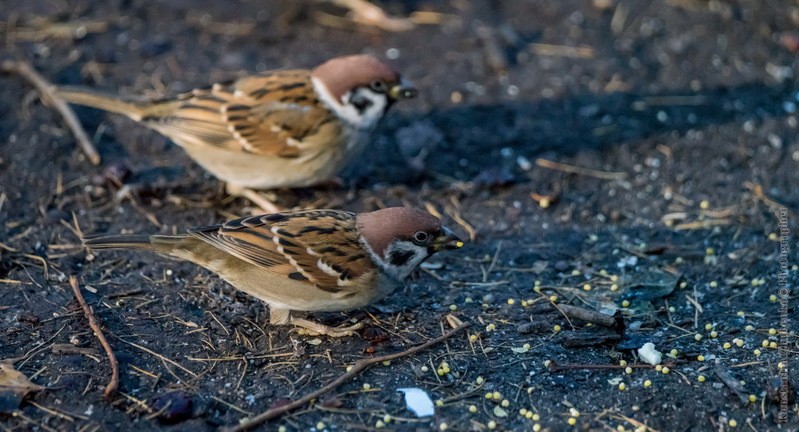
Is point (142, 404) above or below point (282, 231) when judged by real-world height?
below

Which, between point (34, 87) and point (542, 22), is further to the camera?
point (542, 22)

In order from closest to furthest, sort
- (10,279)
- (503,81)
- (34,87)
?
1. (10,279)
2. (34,87)
3. (503,81)

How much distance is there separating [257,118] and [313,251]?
4.68 ft

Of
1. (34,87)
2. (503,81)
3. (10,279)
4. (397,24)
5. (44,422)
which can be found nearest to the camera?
(44,422)

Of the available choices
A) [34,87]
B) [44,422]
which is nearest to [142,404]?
[44,422]

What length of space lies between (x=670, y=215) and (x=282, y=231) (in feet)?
8.51

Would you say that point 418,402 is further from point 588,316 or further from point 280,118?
point 280,118

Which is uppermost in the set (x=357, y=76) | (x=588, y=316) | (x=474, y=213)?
(x=357, y=76)

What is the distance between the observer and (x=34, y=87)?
21.1 feet

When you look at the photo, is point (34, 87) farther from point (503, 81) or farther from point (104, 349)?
point (503, 81)

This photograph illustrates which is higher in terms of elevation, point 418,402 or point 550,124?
point 418,402

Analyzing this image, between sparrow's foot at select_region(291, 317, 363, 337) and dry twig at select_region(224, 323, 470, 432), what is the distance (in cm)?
27

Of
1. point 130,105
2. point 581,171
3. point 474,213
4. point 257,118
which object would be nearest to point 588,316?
point 474,213

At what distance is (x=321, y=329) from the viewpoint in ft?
14.7
